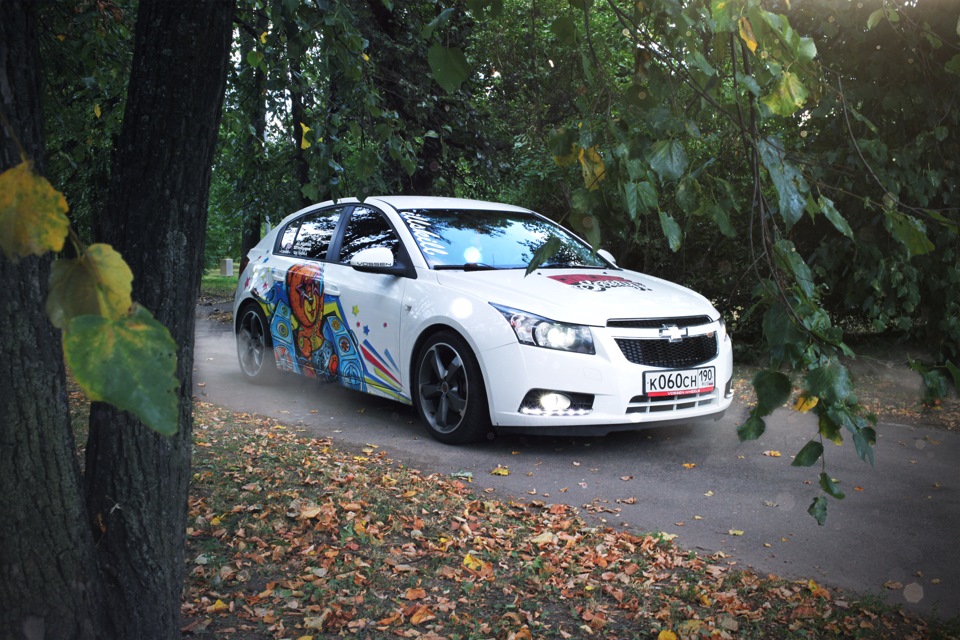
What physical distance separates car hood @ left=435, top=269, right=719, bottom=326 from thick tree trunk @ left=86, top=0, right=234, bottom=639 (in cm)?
299

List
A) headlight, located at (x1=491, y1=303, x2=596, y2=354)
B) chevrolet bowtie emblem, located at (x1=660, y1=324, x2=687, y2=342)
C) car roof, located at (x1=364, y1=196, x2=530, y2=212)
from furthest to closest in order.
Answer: car roof, located at (x1=364, y1=196, x2=530, y2=212)
chevrolet bowtie emblem, located at (x1=660, y1=324, x2=687, y2=342)
headlight, located at (x1=491, y1=303, x2=596, y2=354)

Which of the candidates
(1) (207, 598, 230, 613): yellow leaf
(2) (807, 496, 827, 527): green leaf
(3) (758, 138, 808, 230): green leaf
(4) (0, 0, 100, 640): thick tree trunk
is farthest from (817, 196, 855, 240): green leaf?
(1) (207, 598, 230, 613): yellow leaf

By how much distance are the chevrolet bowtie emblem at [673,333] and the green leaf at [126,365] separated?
16.5 feet

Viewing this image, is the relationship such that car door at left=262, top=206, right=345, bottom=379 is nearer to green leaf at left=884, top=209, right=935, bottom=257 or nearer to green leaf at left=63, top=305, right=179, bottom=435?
green leaf at left=884, top=209, right=935, bottom=257

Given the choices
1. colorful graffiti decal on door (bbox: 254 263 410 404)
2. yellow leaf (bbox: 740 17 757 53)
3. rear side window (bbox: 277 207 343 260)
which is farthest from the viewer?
rear side window (bbox: 277 207 343 260)

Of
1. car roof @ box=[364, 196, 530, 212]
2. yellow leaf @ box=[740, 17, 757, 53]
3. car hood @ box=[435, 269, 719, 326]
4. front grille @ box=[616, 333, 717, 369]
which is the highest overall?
yellow leaf @ box=[740, 17, 757, 53]

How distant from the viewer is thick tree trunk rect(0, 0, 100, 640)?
2.26m

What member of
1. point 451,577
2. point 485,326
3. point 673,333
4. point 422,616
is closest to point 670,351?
point 673,333

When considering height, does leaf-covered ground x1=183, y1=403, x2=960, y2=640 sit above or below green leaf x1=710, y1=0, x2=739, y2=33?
below

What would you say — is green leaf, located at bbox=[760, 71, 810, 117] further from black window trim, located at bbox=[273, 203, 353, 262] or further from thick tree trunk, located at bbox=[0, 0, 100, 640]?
black window trim, located at bbox=[273, 203, 353, 262]

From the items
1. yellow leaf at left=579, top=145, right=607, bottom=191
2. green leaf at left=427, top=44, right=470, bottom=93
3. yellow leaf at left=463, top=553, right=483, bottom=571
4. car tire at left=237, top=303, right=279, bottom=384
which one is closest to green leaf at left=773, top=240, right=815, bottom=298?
yellow leaf at left=579, top=145, right=607, bottom=191

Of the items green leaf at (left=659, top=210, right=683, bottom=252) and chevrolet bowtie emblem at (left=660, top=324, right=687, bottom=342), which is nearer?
green leaf at (left=659, top=210, right=683, bottom=252)

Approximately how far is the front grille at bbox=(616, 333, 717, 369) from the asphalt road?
606mm

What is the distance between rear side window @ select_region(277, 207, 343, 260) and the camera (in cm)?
764
